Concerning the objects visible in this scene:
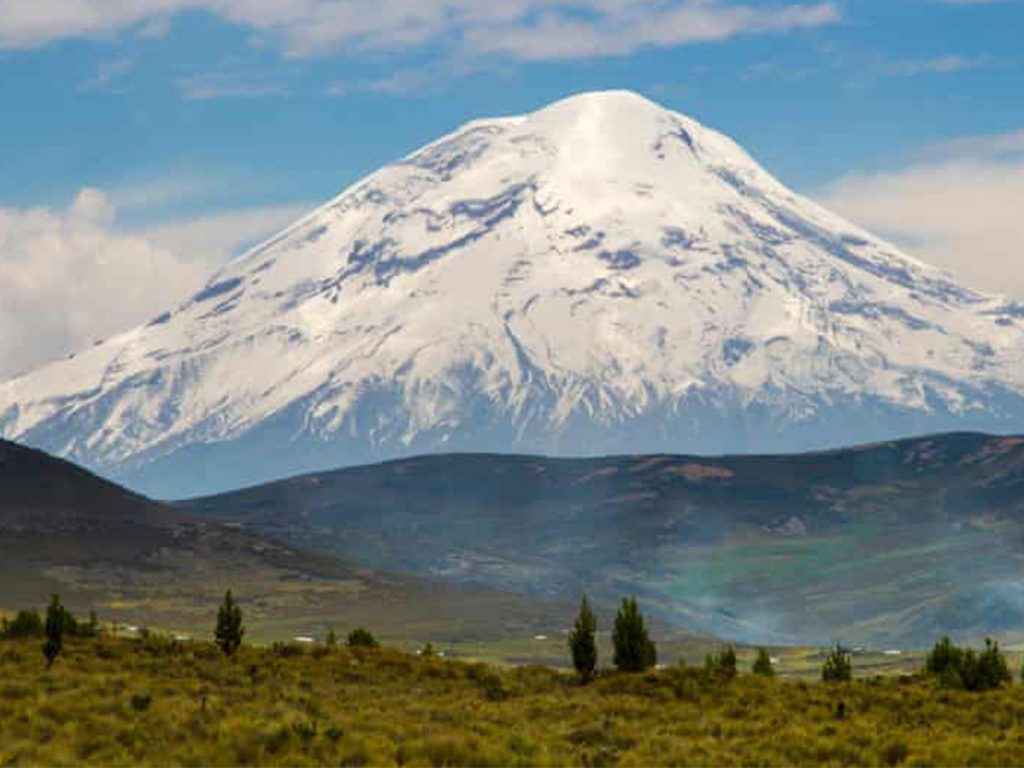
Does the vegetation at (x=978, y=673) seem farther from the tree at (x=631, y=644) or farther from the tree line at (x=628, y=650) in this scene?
the tree at (x=631, y=644)

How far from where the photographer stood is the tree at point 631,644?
71688mm

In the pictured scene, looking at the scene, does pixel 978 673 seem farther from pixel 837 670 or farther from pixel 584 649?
pixel 584 649

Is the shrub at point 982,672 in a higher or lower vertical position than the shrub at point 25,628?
lower

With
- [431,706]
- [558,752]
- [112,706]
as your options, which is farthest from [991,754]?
[112,706]

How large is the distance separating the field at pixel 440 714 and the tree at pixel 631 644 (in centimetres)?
134

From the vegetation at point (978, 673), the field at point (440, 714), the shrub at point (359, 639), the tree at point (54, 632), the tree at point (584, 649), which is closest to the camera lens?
the field at point (440, 714)

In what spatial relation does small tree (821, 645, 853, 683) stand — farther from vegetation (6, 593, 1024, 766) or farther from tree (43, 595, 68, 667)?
tree (43, 595, 68, 667)

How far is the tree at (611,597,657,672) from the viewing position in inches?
2822

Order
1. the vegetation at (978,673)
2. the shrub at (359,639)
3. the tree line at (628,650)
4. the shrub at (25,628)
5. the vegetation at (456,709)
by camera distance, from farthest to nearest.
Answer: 1. the shrub at (359,639)
2. the shrub at (25,628)
3. the tree line at (628,650)
4. the vegetation at (978,673)
5. the vegetation at (456,709)

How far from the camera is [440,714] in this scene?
190ft

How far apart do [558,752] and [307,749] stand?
297 inches

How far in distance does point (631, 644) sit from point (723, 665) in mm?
4003

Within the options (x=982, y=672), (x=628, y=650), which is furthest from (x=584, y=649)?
(x=982, y=672)

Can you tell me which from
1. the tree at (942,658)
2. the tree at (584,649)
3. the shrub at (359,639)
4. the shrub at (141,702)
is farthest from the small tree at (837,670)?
the shrub at (141,702)
